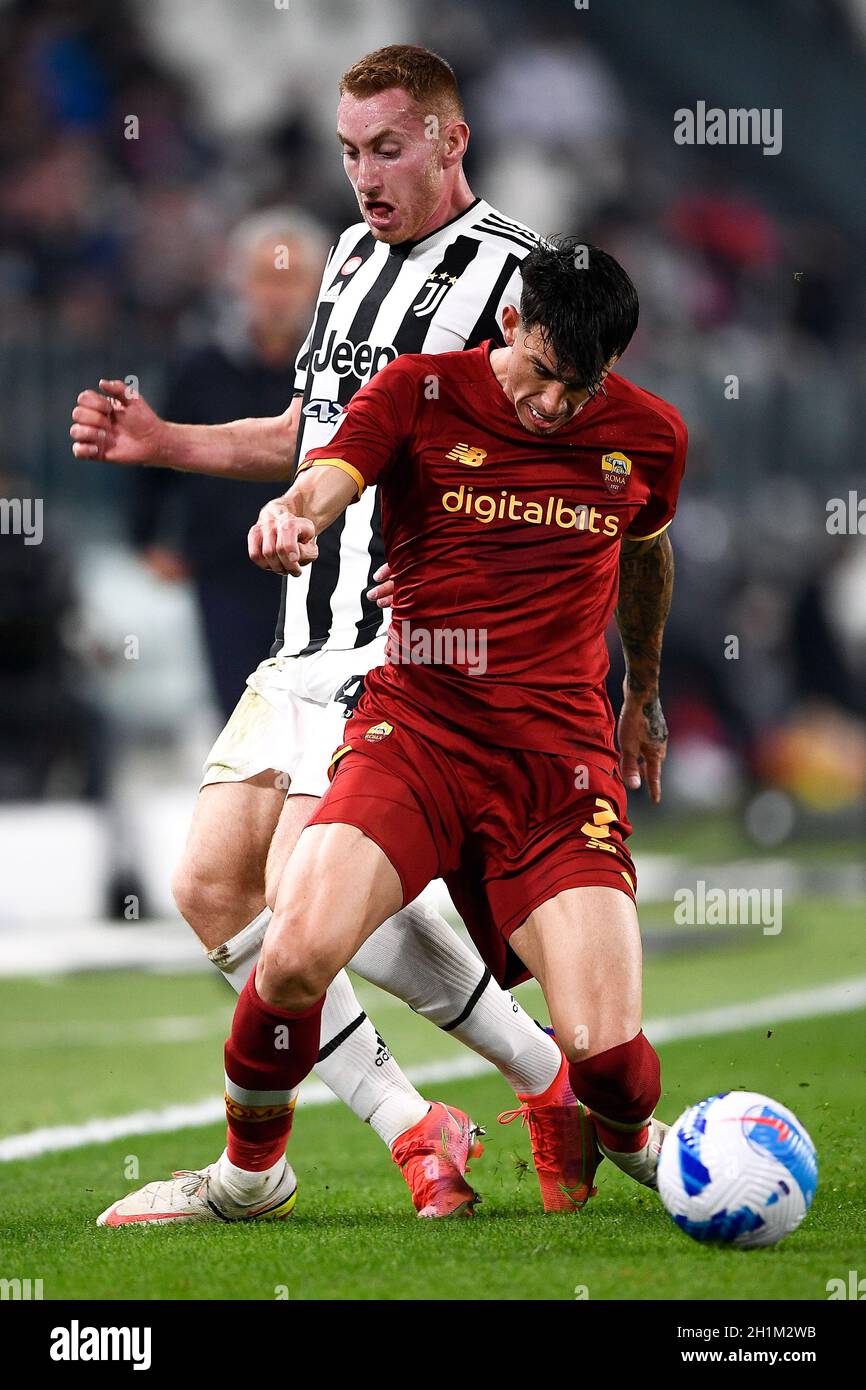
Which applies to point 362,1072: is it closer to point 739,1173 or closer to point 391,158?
point 739,1173

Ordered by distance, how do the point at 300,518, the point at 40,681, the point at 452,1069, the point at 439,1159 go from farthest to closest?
the point at 40,681
the point at 452,1069
the point at 439,1159
the point at 300,518

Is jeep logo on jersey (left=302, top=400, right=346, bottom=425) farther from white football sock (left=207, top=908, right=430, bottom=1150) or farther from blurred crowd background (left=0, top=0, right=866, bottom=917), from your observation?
blurred crowd background (left=0, top=0, right=866, bottom=917)

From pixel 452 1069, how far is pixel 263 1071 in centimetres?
270

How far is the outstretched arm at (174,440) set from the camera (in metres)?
4.85

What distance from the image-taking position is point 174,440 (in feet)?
16.3

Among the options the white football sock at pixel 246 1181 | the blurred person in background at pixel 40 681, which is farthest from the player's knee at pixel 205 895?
the blurred person in background at pixel 40 681

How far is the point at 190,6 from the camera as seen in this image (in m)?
14.6

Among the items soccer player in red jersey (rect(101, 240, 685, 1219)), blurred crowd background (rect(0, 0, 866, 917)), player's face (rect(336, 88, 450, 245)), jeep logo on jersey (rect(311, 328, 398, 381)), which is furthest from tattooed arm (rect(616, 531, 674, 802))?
blurred crowd background (rect(0, 0, 866, 917))

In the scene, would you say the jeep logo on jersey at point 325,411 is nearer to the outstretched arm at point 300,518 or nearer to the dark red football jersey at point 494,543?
the dark red football jersey at point 494,543

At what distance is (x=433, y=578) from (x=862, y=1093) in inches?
101

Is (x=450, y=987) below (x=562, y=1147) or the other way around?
the other way around

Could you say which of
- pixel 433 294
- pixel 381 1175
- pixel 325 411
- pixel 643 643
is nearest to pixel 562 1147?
pixel 381 1175

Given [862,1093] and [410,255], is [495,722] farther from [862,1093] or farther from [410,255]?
[862,1093]

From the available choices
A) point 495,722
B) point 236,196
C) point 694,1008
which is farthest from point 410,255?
point 236,196
